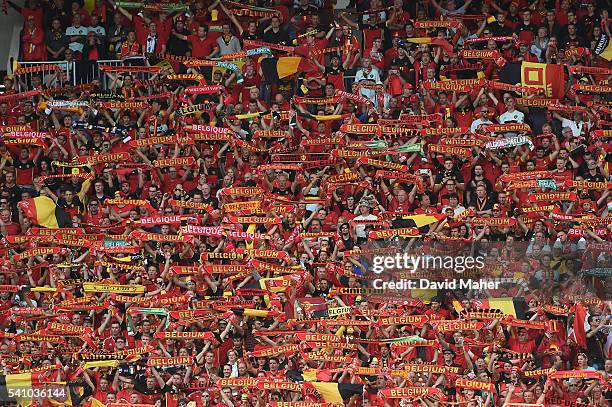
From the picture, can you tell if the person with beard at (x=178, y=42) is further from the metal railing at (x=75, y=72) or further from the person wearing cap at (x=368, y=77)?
the person wearing cap at (x=368, y=77)

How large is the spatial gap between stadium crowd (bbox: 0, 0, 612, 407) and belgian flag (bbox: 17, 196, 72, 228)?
4 cm

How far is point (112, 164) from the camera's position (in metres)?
19.4

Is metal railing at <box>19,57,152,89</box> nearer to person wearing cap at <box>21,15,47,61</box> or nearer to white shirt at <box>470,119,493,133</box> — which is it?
person wearing cap at <box>21,15,47,61</box>

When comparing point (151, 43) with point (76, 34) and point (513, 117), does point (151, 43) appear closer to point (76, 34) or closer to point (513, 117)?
point (76, 34)

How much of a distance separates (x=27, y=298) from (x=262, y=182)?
3.49 m

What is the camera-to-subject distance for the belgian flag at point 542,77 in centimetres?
1952

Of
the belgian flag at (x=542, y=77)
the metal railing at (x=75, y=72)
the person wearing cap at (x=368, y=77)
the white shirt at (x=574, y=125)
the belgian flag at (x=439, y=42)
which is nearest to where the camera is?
the white shirt at (x=574, y=125)

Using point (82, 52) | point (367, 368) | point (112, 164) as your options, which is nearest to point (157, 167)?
point (112, 164)

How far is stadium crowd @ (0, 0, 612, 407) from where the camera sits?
17.3m

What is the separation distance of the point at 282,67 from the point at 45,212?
3.91 m

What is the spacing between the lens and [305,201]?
18.9m

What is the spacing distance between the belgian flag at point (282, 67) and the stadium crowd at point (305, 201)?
27mm

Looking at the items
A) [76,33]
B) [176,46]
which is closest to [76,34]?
[76,33]

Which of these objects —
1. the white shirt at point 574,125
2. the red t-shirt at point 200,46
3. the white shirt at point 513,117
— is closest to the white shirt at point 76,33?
the red t-shirt at point 200,46
